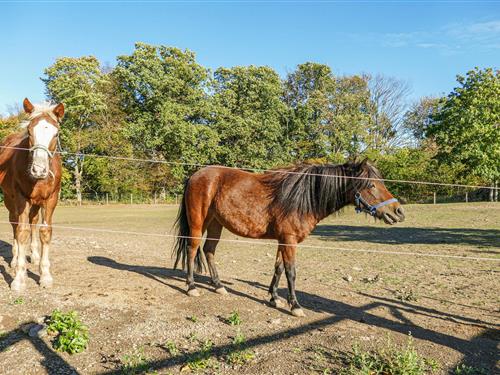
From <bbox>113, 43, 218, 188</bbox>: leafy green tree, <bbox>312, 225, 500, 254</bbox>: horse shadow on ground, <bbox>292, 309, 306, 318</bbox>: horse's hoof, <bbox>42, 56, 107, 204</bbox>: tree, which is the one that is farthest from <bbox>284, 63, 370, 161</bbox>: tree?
<bbox>292, 309, 306, 318</bbox>: horse's hoof

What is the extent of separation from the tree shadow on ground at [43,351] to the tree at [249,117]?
35.3 meters

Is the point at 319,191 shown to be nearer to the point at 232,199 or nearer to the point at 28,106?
the point at 232,199

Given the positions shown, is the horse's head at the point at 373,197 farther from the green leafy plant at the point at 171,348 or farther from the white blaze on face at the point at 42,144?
the white blaze on face at the point at 42,144

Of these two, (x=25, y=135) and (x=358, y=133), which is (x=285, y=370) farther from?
(x=358, y=133)

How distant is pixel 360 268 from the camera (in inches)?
371

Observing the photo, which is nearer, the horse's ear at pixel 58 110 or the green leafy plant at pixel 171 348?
the green leafy plant at pixel 171 348

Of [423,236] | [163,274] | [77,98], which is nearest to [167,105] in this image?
[77,98]

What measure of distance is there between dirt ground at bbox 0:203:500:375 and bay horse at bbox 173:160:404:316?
0.71m

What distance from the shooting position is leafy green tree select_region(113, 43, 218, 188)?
3778 cm

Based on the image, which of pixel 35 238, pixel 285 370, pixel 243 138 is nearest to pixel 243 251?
pixel 35 238

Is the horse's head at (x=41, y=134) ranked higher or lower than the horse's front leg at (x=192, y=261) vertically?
higher

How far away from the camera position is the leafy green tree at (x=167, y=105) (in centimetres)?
3778

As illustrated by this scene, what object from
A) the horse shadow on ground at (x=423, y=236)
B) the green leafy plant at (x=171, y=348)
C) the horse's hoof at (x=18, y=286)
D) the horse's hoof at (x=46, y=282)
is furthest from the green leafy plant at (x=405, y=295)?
the horse's hoof at (x=18, y=286)

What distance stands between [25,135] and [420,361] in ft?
21.9
